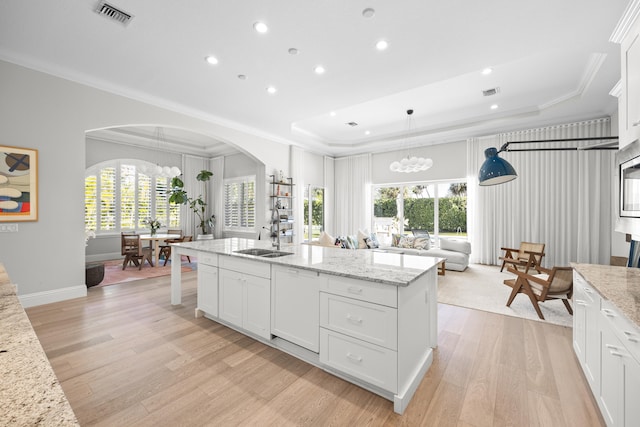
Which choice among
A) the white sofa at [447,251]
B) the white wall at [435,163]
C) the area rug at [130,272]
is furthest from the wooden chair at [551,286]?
the area rug at [130,272]

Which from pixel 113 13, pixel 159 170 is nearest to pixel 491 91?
pixel 113 13

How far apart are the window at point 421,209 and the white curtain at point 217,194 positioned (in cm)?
489

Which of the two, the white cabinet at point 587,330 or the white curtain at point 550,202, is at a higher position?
the white curtain at point 550,202

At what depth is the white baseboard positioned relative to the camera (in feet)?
11.8

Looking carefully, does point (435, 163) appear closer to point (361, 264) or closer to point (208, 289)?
point (361, 264)

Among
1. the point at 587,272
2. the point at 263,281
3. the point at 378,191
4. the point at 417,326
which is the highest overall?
the point at 378,191

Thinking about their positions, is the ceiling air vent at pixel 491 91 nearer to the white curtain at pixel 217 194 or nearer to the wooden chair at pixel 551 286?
the wooden chair at pixel 551 286

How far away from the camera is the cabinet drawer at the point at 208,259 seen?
315 centimetres

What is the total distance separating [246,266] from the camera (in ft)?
9.20

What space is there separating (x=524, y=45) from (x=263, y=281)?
3797mm

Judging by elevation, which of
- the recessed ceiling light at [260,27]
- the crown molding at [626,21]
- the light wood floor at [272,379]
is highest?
the recessed ceiling light at [260,27]

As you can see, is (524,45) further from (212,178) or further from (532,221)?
(212,178)

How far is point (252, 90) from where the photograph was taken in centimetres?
435

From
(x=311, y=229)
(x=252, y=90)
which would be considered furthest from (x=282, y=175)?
(x=252, y=90)
